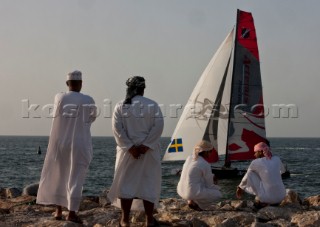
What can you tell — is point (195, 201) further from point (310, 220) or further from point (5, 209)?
point (5, 209)

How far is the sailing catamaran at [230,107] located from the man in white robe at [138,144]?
20.3 metres

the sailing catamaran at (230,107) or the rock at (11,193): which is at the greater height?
the sailing catamaran at (230,107)

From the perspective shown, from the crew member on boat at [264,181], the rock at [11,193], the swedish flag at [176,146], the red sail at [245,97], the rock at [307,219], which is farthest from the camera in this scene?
the swedish flag at [176,146]

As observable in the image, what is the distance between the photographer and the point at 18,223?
Answer: 23.0 ft

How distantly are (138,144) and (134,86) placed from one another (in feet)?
2.27

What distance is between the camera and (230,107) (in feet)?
88.8

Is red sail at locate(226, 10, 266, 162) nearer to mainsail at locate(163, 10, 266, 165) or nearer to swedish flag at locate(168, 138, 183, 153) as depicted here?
mainsail at locate(163, 10, 266, 165)

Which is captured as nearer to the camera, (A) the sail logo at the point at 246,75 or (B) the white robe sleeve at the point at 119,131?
(B) the white robe sleeve at the point at 119,131

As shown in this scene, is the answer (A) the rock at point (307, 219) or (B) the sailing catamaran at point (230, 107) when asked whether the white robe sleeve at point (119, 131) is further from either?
(B) the sailing catamaran at point (230, 107)

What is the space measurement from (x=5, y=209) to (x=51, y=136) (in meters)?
2.16

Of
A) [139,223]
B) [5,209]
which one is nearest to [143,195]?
[139,223]

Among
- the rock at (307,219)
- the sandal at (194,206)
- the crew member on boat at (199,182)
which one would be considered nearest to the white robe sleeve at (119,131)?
the crew member on boat at (199,182)

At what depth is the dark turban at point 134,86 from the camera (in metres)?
6.41

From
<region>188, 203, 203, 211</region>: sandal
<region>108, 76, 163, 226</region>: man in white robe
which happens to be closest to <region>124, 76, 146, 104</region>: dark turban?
<region>108, 76, 163, 226</region>: man in white robe
